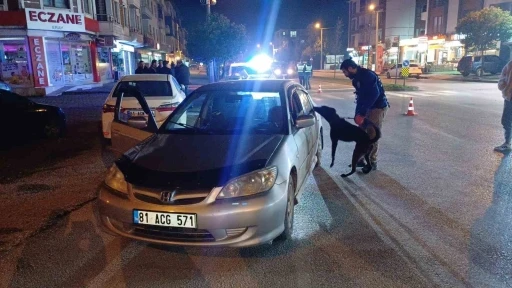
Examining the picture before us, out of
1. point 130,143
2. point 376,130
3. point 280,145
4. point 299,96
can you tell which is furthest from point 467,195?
point 130,143

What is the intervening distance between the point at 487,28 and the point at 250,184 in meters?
37.4

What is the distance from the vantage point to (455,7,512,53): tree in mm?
33875

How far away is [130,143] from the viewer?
5.35m

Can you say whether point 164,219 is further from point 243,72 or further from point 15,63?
point 15,63

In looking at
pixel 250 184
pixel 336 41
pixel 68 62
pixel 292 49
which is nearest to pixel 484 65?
pixel 68 62

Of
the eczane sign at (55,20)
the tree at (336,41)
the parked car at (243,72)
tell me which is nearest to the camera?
the parked car at (243,72)

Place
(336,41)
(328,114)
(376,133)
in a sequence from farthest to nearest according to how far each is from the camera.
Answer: (336,41), (376,133), (328,114)

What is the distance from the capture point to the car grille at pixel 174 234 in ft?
11.4

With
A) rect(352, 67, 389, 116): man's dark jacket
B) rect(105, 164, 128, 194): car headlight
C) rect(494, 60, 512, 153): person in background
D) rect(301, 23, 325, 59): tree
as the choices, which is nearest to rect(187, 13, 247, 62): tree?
rect(494, 60, 512, 153): person in background

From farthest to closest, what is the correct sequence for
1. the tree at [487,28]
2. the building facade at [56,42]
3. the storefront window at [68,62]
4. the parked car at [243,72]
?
the tree at [487,28] < the storefront window at [68,62] < the building facade at [56,42] < the parked car at [243,72]

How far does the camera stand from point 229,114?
16.7 feet

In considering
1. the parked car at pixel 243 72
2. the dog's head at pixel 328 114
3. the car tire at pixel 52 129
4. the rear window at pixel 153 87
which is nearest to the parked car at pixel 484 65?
the parked car at pixel 243 72

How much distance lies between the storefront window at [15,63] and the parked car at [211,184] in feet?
72.3

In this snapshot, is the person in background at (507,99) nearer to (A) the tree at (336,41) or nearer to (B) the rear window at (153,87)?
(B) the rear window at (153,87)
